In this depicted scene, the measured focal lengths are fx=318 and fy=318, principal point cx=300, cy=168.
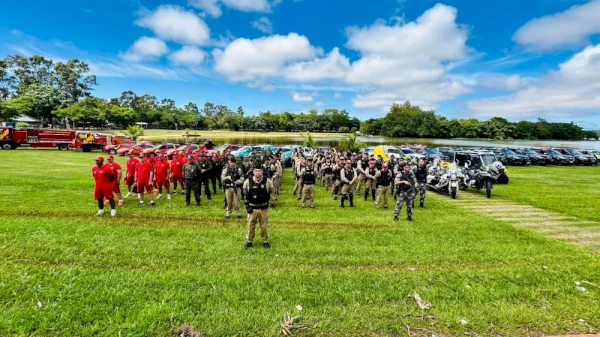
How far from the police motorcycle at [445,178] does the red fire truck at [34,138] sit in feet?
122

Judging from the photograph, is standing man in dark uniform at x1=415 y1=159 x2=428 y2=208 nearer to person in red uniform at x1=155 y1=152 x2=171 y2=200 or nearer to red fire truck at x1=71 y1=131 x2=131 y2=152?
person in red uniform at x1=155 y1=152 x2=171 y2=200

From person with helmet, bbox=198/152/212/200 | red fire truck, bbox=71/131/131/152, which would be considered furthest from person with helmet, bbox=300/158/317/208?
red fire truck, bbox=71/131/131/152

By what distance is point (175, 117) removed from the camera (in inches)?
4294

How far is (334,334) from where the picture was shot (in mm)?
4246

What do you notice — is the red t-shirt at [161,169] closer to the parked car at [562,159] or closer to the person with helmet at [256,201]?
the person with helmet at [256,201]

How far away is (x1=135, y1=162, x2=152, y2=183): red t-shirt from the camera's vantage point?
1109cm

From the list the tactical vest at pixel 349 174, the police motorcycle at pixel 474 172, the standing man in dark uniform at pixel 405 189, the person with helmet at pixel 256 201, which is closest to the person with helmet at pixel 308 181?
the tactical vest at pixel 349 174

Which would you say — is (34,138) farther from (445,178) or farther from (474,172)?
(474,172)

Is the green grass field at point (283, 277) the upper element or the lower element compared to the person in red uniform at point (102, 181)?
lower

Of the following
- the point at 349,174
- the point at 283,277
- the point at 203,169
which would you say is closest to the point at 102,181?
the point at 203,169

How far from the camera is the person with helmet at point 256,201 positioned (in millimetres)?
7184

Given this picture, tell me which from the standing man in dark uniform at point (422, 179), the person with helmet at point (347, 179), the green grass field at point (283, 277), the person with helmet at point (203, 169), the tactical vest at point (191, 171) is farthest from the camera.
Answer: the standing man in dark uniform at point (422, 179)

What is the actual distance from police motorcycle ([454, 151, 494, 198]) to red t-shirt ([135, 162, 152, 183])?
13930 millimetres

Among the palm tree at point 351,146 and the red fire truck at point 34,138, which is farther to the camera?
the red fire truck at point 34,138
